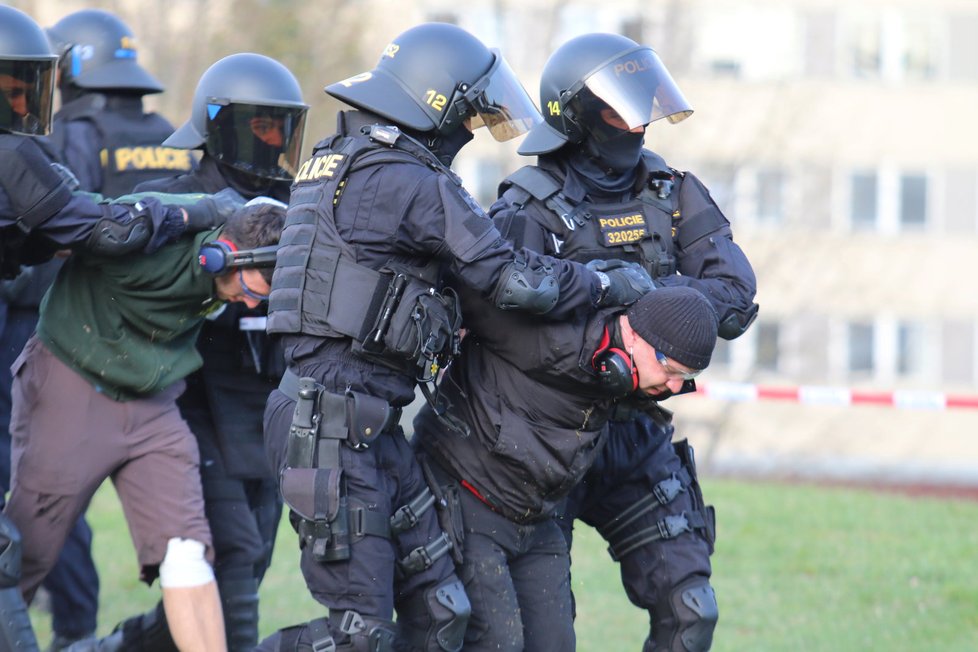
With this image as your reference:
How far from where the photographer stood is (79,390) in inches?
208

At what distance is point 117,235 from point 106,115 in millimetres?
2013

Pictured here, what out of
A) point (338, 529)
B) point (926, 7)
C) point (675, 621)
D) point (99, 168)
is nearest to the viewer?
point (338, 529)

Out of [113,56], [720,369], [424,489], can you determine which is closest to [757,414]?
[720,369]

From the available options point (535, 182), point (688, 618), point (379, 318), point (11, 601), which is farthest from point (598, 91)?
point (11, 601)

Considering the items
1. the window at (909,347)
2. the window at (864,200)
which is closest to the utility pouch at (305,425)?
the window at (909,347)

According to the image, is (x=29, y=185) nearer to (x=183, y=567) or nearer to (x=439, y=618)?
(x=183, y=567)

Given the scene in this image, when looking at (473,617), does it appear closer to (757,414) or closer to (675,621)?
(675,621)

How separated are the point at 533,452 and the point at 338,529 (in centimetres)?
79

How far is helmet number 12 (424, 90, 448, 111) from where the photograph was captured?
4.63 meters

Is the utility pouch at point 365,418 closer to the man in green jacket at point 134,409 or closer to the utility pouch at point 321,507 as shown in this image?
the utility pouch at point 321,507

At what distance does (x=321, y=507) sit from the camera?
4312 mm

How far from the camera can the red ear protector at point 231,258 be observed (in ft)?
16.7

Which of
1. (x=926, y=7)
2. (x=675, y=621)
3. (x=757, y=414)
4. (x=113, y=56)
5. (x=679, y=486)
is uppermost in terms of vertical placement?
(x=113, y=56)

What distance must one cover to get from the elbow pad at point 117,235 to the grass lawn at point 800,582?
252 centimetres
